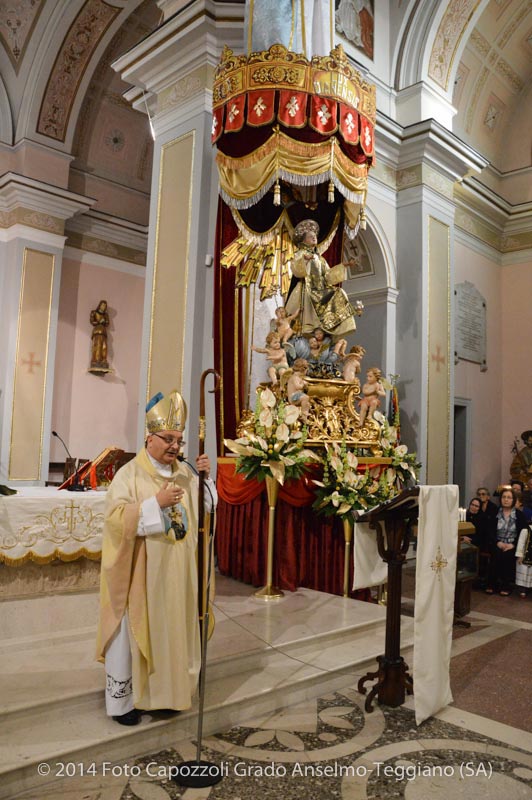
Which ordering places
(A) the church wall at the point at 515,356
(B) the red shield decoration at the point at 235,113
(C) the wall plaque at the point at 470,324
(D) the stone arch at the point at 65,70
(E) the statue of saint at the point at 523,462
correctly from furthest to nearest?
(A) the church wall at the point at 515,356
(E) the statue of saint at the point at 523,462
(C) the wall plaque at the point at 470,324
(D) the stone arch at the point at 65,70
(B) the red shield decoration at the point at 235,113

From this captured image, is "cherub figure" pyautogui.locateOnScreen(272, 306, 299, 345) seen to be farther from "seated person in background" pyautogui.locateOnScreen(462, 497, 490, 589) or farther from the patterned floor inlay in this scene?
the patterned floor inlay

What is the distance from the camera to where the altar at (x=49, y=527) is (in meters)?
4.01

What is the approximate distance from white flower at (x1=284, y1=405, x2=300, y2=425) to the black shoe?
270cm

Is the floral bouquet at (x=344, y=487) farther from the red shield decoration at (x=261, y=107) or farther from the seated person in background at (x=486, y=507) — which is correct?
the red shield decoration at (x=261, y=107)

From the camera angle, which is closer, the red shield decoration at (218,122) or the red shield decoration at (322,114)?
the red shield decoration at (322,114)

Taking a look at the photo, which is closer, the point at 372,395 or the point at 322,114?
the point at 322,114

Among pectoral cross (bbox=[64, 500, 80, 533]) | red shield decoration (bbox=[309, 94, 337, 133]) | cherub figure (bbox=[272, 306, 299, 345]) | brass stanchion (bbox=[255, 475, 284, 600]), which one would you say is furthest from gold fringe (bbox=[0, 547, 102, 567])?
red shield decoration (bbox=[309, 94, 337, 133])

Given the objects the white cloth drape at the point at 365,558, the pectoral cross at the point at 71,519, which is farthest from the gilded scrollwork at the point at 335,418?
the pectoral cross at the point at 71,519

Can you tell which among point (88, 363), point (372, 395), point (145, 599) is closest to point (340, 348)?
point (372, 395)

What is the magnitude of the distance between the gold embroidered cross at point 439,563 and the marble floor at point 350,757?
78 centimetres

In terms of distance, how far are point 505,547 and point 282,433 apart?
354 centimetres

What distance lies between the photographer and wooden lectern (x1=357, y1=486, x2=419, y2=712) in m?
3.53

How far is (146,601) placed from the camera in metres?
2.95

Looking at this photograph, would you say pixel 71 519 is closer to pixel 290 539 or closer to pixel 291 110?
pixel 290 539
